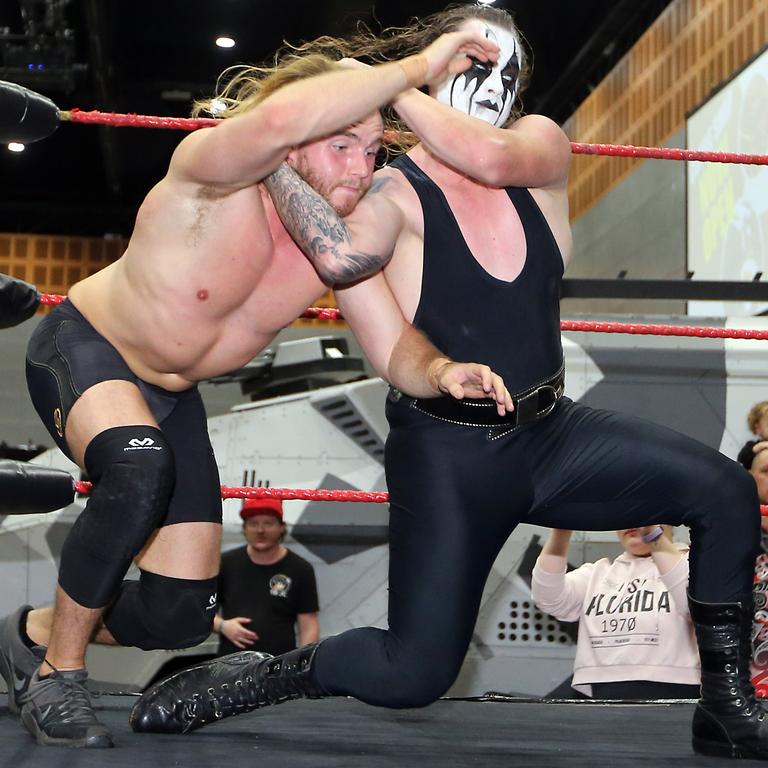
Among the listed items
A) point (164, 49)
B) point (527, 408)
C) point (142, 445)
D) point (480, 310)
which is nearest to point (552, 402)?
point (527, 408)

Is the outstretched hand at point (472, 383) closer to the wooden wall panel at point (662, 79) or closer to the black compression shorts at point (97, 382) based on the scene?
the black compression shorts at point (97, 382)

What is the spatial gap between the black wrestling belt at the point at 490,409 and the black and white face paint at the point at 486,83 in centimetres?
56

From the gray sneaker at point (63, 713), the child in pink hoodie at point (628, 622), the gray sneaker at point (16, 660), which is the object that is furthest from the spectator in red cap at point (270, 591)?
the gray sneaker at point (63, 713)

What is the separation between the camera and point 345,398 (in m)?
4.46

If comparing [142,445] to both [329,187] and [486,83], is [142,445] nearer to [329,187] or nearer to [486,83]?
[329,187]

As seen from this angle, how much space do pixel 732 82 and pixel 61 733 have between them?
6.85 m

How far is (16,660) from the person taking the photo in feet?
7.66

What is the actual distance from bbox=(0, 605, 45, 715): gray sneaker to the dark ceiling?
6539 millimetres

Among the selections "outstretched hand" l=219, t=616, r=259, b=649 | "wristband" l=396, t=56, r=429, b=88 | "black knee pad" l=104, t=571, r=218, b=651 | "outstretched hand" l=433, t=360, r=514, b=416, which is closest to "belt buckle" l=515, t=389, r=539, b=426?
"outstretched hand" l=433, t=360, r=514, b=416

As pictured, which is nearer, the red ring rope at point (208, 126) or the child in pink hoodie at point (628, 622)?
the red ring rope at point (208, 126)

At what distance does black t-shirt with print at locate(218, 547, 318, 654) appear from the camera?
4.22m

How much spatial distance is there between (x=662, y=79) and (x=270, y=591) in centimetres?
714

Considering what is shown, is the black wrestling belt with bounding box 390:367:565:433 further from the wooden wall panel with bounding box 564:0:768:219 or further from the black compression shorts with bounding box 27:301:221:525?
the wooden wall panel with bounding box 564:0:768:219

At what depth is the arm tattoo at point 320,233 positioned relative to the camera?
6.35 feet
